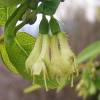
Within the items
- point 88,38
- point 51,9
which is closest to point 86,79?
point 51,9

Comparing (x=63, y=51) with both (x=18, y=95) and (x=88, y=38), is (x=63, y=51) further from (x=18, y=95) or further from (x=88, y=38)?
(x=88, y=38)

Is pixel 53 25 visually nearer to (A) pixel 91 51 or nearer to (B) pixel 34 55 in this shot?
(B) pixel 34 55

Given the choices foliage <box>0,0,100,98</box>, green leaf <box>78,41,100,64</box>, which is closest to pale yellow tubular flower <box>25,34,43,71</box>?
foliage <box>0,0,100,98</box>

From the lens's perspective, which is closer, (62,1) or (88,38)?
(62,1)

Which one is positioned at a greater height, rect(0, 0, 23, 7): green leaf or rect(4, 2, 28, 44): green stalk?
rect(0, 0, 23, 7): green leaf

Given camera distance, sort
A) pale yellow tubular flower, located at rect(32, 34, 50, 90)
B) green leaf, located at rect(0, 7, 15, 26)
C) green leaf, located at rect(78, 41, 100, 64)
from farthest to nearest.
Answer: green leaf, located at rect(78, 41, 100, 64)
green leaf, located at rect(0, 7, 15, 26)
pale yellow tubular flower, located at rect(32, 34, 50, 90)

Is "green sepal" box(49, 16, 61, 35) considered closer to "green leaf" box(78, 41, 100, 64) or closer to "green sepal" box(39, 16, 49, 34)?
"green sepal" box(39, 16, 49, 34)

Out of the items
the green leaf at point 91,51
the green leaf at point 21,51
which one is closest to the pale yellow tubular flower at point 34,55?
the green leaf at point 21,51
